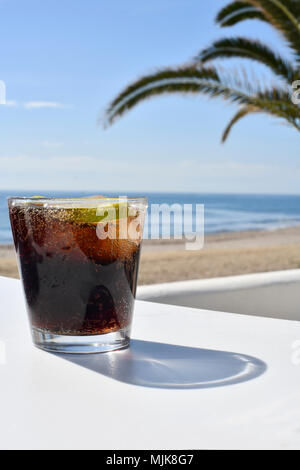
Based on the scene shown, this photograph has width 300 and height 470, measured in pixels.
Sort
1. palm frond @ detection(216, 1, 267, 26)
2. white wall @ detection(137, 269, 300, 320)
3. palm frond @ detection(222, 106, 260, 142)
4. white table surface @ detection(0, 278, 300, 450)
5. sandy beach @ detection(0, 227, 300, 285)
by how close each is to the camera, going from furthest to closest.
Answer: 1. sandy beach @ detection(0, 227, 300, 285)
2. palm frond @ detection(216, 1, 267, 26)
3. palm frond @ detection(222, 106, 260, 142)
4. white wall @ detection(137, 269, 300, 320)
5. white table surface @ detection(0, 278, 300, 450)

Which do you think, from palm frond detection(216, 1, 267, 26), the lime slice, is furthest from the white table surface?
palm frond detection(216, 1, 267, 26)

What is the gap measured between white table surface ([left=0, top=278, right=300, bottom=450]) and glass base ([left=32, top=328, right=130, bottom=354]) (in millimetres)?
12

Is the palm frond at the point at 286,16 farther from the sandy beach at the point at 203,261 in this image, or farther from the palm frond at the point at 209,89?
the sandy beach at the point at 203,261

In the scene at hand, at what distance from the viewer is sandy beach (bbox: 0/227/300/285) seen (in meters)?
10.7

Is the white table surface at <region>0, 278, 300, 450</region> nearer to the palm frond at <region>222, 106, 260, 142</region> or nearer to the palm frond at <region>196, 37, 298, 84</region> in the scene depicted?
the palm frond at <region>196, 37, 298, 84</region>

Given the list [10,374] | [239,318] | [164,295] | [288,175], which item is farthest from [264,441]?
[288,175]

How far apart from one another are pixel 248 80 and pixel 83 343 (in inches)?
185

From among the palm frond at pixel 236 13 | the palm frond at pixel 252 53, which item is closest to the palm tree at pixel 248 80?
the palm frond at pixel 252 53

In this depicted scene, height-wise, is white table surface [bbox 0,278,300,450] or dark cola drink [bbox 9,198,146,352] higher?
dark cola drink [bbox 9,198,146,352]

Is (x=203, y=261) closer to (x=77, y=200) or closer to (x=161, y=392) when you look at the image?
(x=77, y=200)

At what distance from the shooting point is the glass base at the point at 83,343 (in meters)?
0.57

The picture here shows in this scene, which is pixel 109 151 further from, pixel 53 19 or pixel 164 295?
pixel 164 295

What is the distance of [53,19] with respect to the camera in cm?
4344
